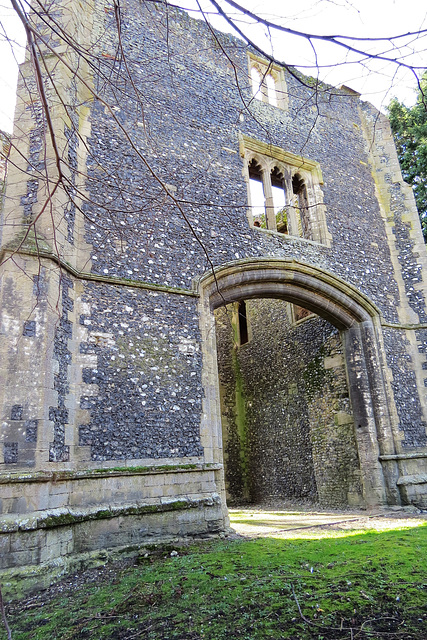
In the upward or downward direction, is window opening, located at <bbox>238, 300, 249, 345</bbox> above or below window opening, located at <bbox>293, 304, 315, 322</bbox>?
above

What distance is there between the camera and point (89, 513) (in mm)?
5414

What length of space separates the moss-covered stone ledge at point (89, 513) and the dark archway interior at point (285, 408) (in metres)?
4.16

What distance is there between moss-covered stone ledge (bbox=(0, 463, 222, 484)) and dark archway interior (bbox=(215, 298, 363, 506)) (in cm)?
400

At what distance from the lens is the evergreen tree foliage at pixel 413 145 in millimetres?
13953

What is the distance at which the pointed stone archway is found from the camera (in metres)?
7.96

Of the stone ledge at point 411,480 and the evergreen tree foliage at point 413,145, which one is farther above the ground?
the evergreen tree foliage at point 413,145

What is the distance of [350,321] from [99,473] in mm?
6055

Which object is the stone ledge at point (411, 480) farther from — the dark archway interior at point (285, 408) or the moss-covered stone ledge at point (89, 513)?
the moss-covered stone ledge at point (89, 513)

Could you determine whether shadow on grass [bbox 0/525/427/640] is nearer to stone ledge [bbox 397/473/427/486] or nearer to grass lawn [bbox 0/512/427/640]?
grass lawn [bbox 0/512/427/640]

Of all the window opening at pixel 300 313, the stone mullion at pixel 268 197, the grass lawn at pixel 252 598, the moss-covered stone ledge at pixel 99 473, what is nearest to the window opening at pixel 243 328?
the window opening at pixel 300 313

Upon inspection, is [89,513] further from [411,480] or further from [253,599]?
[411,480]

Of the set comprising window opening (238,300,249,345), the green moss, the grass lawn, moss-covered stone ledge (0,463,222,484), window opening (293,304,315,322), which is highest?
window opening (238,300,249,345)

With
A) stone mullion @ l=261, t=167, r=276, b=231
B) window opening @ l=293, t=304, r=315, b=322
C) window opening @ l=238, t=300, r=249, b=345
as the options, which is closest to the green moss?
window opening @ l=293, t=304, r=315, b=322

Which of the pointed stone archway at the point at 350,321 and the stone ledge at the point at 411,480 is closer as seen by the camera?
the pointed stone archway at the point at 350,321
